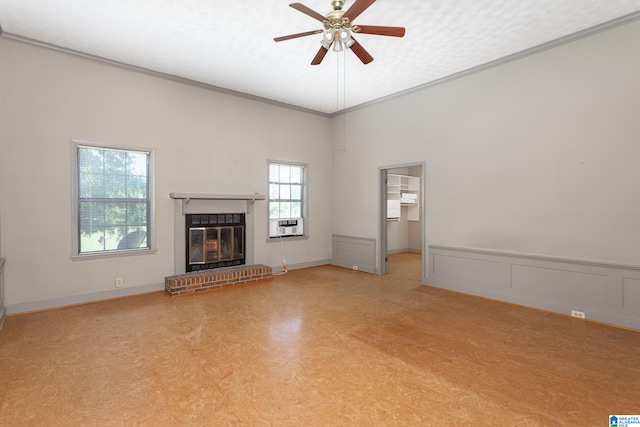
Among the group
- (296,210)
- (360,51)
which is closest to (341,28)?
(360,51)

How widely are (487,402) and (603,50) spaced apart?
4017 mm

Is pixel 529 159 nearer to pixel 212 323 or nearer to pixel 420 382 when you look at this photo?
pixel 420 382

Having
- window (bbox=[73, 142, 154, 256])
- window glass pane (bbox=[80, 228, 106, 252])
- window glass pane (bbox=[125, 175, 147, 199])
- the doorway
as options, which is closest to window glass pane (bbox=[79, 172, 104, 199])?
window (bbox=[73, 142, 154, 256])

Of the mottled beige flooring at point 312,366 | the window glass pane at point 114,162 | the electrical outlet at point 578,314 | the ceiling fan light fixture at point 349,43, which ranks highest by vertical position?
the ceiling fan light fixture at point 349,43

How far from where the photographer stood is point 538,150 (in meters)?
4.06

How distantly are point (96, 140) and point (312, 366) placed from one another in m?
4.11

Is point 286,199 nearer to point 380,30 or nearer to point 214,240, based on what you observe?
point 214,240

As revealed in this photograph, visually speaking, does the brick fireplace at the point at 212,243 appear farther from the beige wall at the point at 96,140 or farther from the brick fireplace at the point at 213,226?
the beige wall at the point at 96,140

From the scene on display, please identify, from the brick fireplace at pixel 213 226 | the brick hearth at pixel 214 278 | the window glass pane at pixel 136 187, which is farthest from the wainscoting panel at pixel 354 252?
the window glass pane at pixel 136 187

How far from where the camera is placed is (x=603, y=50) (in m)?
3.57

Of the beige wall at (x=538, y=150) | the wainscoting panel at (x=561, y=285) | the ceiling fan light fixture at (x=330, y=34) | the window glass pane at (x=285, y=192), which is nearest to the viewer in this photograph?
the ceiling fan light fixture at (x=330, y=34)

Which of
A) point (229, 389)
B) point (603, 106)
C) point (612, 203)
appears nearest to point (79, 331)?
point (229, 389)

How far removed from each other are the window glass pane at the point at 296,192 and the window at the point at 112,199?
8.74ft

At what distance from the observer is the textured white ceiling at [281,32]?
10.6 feet
